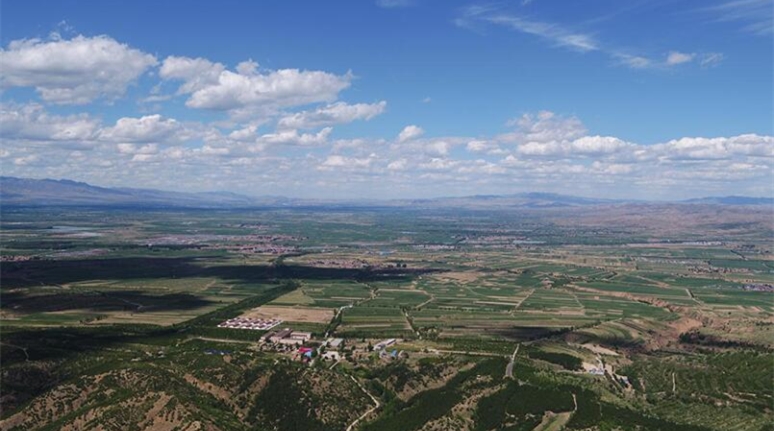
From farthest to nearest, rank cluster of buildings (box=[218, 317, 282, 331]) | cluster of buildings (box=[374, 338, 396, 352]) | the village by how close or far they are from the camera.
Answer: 1. cluster of buildings (box=[218, 317, 282, 331])
2. cluster of buildings (box=[374, 338, 396, 352])
3. the village

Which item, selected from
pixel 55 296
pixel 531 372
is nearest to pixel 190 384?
pixel 531 372

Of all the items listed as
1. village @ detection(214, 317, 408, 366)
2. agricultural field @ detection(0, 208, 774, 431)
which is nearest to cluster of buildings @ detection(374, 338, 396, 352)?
village @ detection(214, 317, 408, 366)

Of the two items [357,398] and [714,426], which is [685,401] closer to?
[714,426]

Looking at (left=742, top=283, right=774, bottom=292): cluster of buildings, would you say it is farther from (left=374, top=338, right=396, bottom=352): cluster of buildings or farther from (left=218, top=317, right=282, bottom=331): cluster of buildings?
(left=218, top=317, right=282, bottom=331): cluster of buildings

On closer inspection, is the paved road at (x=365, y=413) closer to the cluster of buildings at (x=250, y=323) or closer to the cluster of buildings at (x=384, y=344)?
the cluster of buildings at (x=384, y=344)

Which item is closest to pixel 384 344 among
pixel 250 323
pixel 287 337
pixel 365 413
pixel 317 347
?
pixel 317 347

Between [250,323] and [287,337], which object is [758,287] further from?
[250,323]
